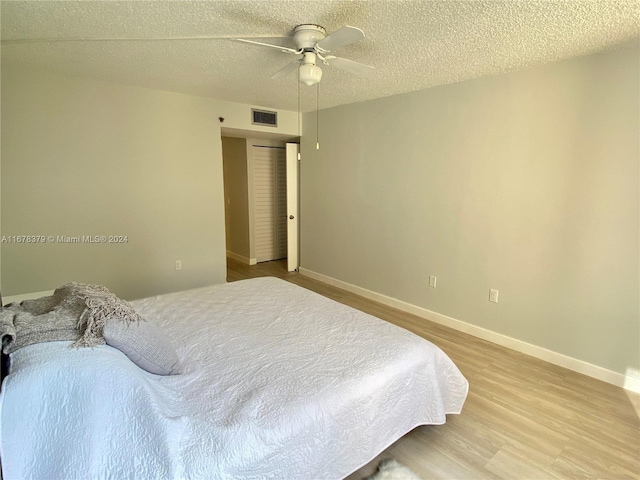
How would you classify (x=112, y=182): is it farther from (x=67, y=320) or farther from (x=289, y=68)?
(x=67, y=320)

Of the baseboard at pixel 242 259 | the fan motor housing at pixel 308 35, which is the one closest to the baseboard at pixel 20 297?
the baseboard at pixel 242 259

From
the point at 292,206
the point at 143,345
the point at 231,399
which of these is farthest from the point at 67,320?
the point at 292,206

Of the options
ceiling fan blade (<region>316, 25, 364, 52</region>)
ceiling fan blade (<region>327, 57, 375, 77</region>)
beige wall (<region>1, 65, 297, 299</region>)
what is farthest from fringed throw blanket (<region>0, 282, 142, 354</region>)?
beige wall (<region>1, 65, 297, 299</region>)

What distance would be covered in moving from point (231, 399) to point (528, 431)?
5.94ft

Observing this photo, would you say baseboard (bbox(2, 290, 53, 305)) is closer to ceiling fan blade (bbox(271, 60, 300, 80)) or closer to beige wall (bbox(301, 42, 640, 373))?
ceiling fan blade (bbox(271, 60, 300, 80))

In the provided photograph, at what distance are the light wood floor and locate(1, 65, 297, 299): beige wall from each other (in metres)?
3.23

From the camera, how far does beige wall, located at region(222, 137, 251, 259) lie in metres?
5.76

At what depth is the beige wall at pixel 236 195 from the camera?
5.76m

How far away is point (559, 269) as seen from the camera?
2.78 metres

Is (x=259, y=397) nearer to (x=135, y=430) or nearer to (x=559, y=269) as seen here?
(x=135, y=430)

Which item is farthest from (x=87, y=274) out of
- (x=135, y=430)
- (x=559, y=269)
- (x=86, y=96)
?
(x=559, y=269)

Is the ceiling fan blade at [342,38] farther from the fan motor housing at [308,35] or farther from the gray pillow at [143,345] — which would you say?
the gray pillow at [143,345]

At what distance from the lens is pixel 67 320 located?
4.60 ft

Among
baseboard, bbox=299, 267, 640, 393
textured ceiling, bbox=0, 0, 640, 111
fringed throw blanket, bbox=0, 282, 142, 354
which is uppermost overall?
textured ceiling, bbox=0, 0, 640, 111
